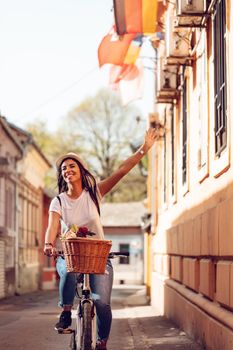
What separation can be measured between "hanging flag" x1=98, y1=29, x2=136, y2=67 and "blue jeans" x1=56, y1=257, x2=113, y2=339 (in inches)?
444

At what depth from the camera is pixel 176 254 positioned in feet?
46.3

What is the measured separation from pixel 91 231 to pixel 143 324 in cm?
754

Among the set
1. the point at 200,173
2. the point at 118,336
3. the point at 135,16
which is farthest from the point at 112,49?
the point at 118,336

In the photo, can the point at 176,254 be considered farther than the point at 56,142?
No

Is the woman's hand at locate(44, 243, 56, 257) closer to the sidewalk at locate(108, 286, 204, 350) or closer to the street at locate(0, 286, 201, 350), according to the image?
the street at locate(0, 286, 201, 350)

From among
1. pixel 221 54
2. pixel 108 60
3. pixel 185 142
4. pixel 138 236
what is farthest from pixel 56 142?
pixel 221 54

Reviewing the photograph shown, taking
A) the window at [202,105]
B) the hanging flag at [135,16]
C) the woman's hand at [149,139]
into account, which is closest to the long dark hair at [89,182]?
the woman's hand at [149,139]

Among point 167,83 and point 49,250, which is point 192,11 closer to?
point 49,250

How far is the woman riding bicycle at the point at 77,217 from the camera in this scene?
692 cm

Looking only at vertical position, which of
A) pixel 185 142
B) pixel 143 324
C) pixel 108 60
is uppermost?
pixel 108 60

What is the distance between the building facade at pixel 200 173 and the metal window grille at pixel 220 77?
0.01m

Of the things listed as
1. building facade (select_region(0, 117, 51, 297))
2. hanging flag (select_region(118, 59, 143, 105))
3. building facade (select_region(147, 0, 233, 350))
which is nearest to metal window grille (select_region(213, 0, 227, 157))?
building facade (select_region(147, 0, 233, 350))

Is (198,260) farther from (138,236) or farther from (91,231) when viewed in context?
(138,236)

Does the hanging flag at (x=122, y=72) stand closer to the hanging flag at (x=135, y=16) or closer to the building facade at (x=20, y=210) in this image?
the hanging flag at (x=135, y=16)
